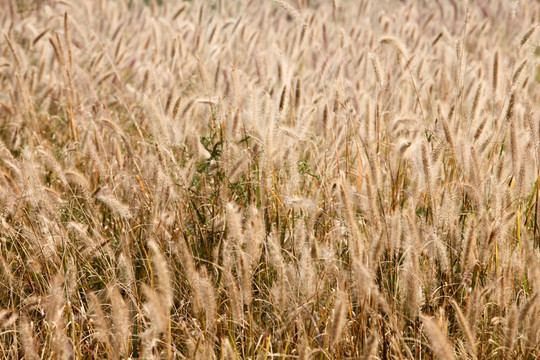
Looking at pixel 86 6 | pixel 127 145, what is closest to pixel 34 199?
pixel 127 145

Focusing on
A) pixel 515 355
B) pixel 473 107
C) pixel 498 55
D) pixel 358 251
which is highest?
pixel 498 55

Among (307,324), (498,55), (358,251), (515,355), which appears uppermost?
(498,55)

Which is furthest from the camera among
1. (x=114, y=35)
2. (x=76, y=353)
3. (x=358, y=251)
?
(x=114, y=35)

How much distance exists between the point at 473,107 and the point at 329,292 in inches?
43.0

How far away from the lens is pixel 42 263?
2297 millimetres

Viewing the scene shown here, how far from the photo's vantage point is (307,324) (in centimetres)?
206

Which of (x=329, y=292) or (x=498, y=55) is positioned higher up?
(x=498, y=55)

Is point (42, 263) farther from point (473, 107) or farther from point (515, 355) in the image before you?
point (473, 107)

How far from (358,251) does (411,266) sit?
7.3 inches

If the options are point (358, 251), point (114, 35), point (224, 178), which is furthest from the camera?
point (114, 35)

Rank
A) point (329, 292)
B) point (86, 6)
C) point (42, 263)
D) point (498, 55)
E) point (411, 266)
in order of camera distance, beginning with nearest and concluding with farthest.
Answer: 1. point (411, 266)
2. point (329, 292)
3. point (42, 263)
4. point (498, 55)
5. point (86, 6)

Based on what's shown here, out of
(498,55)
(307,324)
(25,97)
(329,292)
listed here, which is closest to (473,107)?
(498,55)

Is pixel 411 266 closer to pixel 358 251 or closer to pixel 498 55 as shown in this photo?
pixel 358 251

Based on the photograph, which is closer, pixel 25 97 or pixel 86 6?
pixel 25 97
